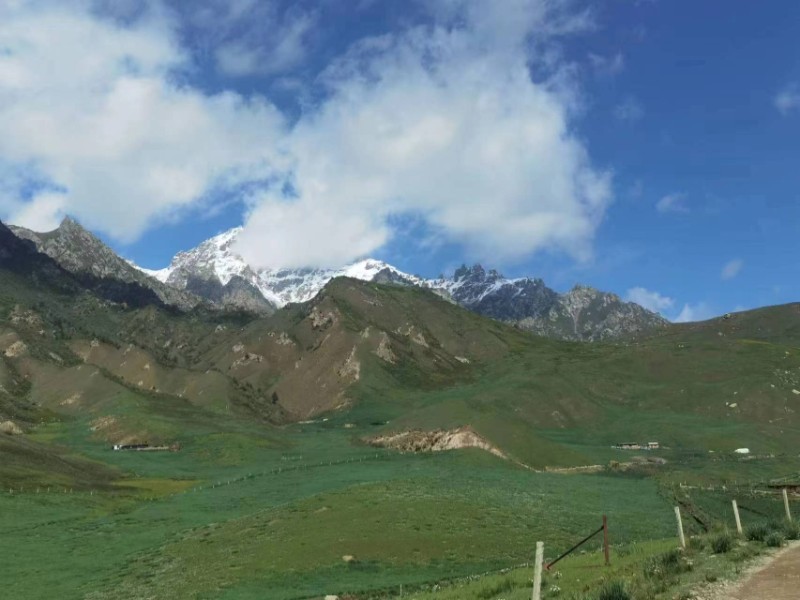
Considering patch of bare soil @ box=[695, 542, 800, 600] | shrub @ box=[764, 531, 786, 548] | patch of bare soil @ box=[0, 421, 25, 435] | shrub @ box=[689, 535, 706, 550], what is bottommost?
patch of bare soil @ box=[695, 542, 800, 600]

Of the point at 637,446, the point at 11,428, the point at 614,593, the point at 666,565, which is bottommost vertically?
the point at 614,593

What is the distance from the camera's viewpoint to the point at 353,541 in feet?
210

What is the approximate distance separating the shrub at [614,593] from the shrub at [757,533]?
15.3 metres

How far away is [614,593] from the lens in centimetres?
2572

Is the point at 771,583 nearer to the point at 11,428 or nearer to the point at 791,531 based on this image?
the point at 791,531

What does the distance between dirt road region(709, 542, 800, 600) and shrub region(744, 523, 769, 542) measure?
236 inches

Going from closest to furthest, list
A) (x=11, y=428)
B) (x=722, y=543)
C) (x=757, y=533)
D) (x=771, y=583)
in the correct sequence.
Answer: (x=771, y=583)
(x=722, y=543)
(x=757, y=533)
(x=11, y=428)

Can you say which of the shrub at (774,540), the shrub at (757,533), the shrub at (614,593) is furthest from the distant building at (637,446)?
the shrub at (614,593)

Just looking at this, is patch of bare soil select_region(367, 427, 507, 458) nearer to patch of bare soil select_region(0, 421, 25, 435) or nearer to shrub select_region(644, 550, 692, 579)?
patch of bare soil select_region(0, 421, 25, 435)

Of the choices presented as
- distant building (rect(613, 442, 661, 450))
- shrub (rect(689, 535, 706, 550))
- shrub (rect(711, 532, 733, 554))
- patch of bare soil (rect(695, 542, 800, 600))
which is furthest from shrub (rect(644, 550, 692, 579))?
distant building (rect(613, 442, 661, 450))

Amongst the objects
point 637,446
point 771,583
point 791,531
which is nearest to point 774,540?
point 791,531

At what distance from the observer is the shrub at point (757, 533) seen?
123 feet

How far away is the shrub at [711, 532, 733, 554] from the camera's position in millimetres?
35469

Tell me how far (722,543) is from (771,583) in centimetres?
941
